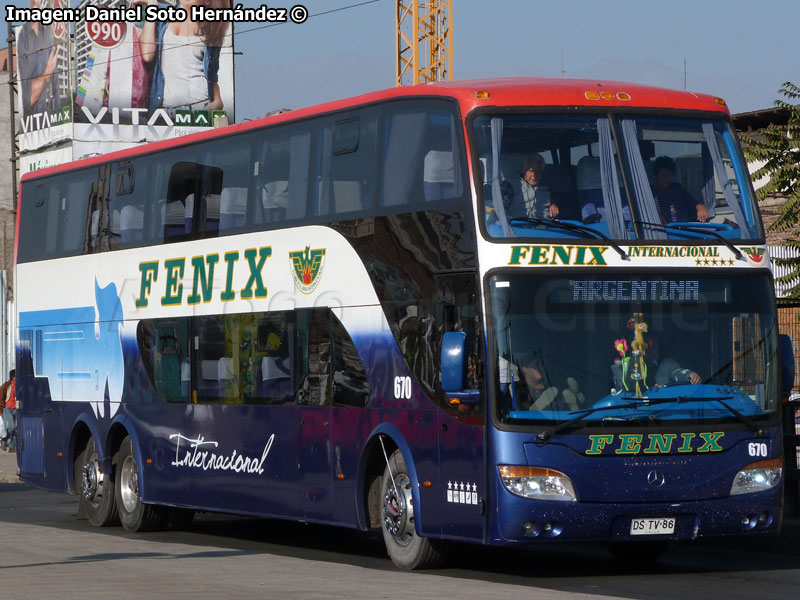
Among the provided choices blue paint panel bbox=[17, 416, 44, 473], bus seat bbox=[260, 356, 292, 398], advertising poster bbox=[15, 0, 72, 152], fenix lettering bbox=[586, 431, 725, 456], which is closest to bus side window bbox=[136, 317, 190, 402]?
bus seat bbox=[260, 356, 292, 398]

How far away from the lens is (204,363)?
17.5 metres

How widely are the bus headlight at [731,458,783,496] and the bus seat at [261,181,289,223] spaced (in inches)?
205

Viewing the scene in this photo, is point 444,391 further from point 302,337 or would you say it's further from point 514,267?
point 302,337

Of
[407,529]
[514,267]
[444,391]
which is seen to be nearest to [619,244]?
[514,267]

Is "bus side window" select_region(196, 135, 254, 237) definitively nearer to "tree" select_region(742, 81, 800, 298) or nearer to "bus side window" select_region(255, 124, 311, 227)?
"bus side window" select_region(255, 124, 311, 227)

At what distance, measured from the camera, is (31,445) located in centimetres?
2150

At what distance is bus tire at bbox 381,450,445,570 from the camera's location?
45.5ft

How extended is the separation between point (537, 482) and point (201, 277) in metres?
6.01

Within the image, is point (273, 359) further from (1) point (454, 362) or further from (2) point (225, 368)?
(1) point (454, 362)

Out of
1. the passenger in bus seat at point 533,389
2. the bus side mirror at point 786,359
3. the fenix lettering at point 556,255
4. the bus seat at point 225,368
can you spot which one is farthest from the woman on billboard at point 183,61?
the passenger in bus seat at point 533,389

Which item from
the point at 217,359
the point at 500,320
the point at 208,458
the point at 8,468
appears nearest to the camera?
the point at 500,320

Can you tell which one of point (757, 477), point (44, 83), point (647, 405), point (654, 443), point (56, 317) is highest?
point (44, 83)

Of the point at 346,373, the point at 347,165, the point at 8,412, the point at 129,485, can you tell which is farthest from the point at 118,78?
the point at 346,373

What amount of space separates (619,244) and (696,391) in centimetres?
130
